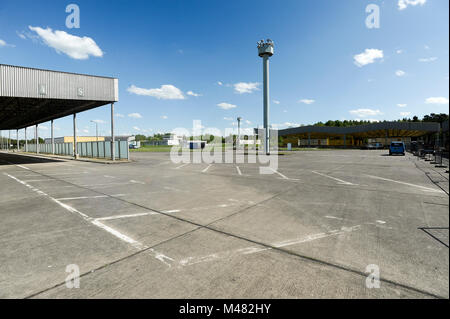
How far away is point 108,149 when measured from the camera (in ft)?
95.9

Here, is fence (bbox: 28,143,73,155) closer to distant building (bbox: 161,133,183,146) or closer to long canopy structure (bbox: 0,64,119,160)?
long canopy structure (bbox: 0,64,119,160)

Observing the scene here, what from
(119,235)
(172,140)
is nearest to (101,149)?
(119,235)

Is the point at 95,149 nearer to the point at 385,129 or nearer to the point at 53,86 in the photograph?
the point at 53,86

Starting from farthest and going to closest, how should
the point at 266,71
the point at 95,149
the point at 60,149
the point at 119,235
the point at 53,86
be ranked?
the point at 60,149 → the point at 266,71 → the point at 95,149 → the point at 53,86 → the point at 119,235

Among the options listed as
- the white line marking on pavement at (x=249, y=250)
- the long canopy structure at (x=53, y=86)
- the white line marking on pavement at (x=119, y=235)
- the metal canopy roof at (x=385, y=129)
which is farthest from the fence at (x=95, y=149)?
the metal canopy roof at (x=385, y=129)

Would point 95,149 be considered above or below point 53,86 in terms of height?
below

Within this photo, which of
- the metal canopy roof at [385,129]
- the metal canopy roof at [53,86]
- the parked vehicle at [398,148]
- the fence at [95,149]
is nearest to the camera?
the metal canopy roof at [53,86]

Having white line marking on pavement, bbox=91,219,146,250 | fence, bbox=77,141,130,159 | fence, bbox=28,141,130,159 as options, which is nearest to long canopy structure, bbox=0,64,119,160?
fence, bbox=77,141,130,159

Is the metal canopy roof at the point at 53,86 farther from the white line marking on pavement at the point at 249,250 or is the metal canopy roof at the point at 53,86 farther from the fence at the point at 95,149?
the white line marking on pavement at the point at 249,250

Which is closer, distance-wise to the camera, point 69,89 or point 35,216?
point 35,216

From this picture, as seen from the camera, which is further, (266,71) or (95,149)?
(266,71)
